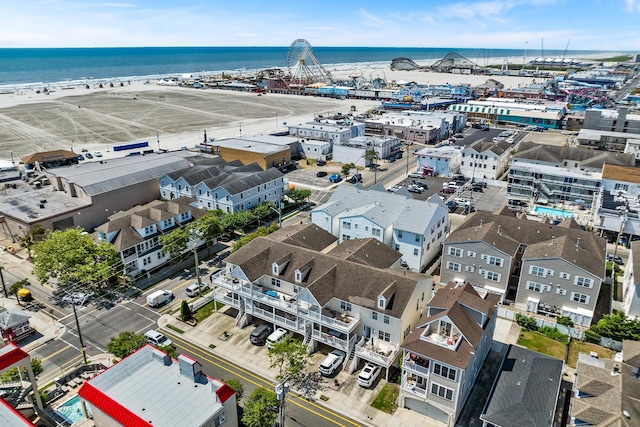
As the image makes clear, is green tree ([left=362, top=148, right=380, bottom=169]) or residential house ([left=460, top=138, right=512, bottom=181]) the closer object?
residential house ([left=460, top=138, right=512, bottom=181])

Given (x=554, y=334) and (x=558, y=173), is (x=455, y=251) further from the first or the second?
(x=558, y=173)

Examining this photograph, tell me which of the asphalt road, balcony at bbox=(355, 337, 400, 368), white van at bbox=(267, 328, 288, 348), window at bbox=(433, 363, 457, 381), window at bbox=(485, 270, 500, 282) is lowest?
the asphalt road

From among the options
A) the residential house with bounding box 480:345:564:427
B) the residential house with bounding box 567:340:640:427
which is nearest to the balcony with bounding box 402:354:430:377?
the residential house with bounding box 480:345:564:427

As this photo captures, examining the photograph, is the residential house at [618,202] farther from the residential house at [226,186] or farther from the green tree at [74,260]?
the green tree at [74,260]

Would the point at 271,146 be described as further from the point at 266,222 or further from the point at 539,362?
the point at 539,362

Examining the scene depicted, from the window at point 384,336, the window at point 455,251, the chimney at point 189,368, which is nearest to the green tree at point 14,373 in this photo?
the chimney at point 189,368

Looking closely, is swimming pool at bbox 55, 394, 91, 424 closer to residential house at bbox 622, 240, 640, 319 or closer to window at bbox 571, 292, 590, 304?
window at bbox 571, 292, 590, 304

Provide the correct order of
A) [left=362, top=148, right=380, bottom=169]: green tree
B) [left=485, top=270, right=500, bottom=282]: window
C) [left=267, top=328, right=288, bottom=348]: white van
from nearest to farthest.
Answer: [left=267, top=328, right=288, bottom=348]: white van < [left=485, top=270, right=500, bottom=282]: window < [left=362, top=148, right=380, bottom=169]: green tree
